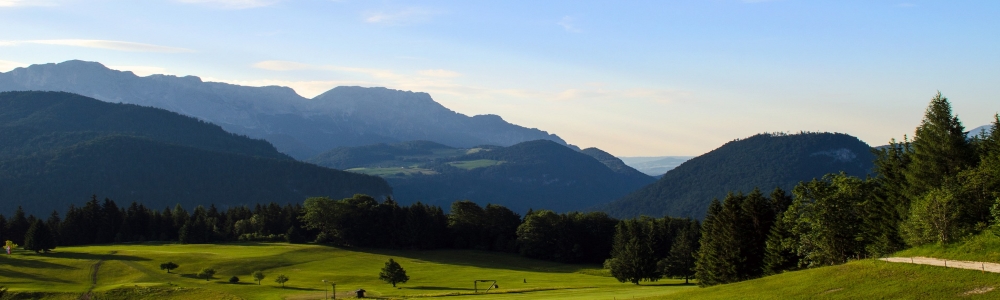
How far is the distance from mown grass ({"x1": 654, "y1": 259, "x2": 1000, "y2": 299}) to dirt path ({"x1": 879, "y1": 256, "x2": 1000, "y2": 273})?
3.24 ft

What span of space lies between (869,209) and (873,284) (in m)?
27.4

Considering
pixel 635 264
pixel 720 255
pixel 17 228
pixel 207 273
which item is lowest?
pixel 635 264

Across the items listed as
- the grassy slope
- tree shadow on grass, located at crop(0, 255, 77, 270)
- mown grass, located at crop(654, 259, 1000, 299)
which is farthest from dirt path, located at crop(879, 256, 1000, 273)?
tree shadow on grass, located at crop(0, 255, 77, 270)

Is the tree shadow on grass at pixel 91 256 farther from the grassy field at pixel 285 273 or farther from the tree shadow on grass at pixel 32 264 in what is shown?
the tree shadow on grass at pixel 32 264

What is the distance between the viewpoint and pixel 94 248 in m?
145

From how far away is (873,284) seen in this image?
5159cm

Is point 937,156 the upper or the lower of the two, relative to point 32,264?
upper

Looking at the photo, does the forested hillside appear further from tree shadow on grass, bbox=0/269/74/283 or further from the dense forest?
tree shadow on grass, bbox=0/269/74/283

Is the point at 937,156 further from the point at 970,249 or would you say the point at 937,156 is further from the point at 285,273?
the point at 285,273

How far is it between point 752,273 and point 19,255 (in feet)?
367

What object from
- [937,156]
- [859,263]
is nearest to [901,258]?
[859,263]

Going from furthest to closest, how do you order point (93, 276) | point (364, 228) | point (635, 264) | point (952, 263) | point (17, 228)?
point (364, 228) < point (17, 228) < point (635, 264) < point (93, 276) < point (952, 263)

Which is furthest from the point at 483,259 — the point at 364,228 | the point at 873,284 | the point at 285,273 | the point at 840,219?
the point at 873,284

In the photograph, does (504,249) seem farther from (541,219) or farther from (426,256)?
(426,256)
